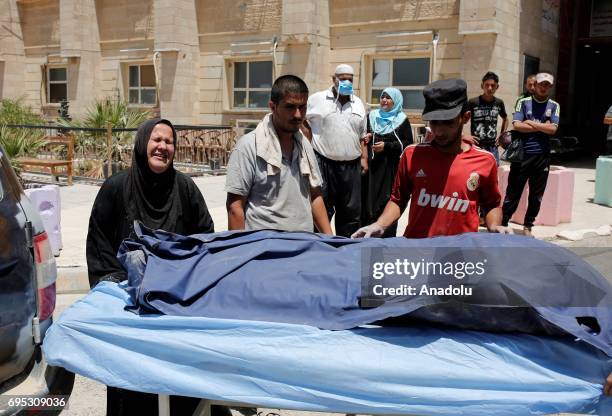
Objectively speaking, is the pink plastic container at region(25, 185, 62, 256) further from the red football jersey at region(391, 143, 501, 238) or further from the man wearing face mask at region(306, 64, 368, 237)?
the red football jersey at region(391, 143, 501, 238)

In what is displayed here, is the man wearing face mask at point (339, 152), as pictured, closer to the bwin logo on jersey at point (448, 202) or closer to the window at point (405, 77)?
the bwin logo on jersey at point (448, 202)

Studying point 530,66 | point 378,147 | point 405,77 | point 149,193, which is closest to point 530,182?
point 378,147

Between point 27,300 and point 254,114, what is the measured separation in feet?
48.2

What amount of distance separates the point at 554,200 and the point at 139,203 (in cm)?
684

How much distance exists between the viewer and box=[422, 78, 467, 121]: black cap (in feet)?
9.07

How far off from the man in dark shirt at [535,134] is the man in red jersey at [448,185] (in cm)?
416

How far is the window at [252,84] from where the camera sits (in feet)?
55.1

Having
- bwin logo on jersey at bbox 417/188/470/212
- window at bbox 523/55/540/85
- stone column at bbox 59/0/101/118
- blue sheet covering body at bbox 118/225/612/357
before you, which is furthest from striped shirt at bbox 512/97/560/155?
stone column at bbox 59/0/101/118

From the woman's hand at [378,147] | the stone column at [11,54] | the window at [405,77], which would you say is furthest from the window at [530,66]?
the stone column at [11,54]

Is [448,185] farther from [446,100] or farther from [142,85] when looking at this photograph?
[142,85]

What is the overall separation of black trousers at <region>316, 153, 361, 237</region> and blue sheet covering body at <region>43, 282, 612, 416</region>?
318cm

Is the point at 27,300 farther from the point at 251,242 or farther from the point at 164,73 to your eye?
the point at 164,73

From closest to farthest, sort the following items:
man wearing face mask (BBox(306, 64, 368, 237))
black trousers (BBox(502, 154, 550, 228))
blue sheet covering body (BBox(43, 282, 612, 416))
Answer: blue sheet covering body (BBox(43, 282, 612, 416)) < man wearing face mask (BBox(306, 64, 368, 237)) < black trousers (BBox(502, 154, 550, 228))

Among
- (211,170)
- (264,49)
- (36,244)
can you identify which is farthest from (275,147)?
(264,49)
